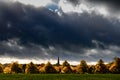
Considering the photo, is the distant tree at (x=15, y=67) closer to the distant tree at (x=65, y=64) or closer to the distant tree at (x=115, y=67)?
the distant tree at (x=65, y=64)

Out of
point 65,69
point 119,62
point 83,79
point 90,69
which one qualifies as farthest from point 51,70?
point 83,79

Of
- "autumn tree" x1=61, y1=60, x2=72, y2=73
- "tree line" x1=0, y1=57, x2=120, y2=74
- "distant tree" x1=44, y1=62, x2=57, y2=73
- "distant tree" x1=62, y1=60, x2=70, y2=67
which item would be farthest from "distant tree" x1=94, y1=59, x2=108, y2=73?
"distant tree" x1=62, y1=60, x2=70, y2=67

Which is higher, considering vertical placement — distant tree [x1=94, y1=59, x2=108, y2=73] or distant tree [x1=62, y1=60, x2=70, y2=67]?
distant tree [x1=62, y1=60, x2=70, y2=67]

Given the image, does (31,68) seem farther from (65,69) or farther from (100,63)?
(100,63)

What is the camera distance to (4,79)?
170 feet

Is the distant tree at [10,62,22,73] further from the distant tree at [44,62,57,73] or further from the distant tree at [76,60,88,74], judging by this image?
the distant tree at [76,60,88,74]

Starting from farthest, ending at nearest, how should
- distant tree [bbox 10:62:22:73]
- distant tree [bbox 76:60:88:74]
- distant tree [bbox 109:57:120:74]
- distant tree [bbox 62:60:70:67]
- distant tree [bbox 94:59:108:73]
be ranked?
distant tree [bbox 62:60:70:67] < distant tree [bbox 76:60:88:74] < distant tree [bbox 10:62:22:73] < distant tree [bbox 109:57:120:74] < distant tree [bbox 94:59:108:73]

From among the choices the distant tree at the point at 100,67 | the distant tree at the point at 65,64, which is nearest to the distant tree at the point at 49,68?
the distant tree at the point at 65,64

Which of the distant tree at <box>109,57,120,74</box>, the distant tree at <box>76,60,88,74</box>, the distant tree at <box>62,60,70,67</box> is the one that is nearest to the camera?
the distant tree at <box>109,57,120,74</box>

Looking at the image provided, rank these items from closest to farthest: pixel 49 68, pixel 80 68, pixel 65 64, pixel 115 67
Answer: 1. pixel 115 67
2. pixel 49 68
3. pixel 80 68
4. pixel 65 64

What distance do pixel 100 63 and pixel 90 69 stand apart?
12.7 m

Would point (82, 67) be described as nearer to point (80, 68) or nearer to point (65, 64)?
point (80, 68)

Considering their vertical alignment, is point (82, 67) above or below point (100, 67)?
above

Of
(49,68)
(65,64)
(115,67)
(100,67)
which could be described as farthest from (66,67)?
(115,67)
